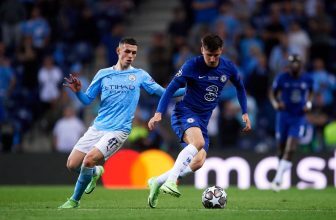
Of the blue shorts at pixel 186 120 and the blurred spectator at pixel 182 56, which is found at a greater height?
the blue shorts at pixel 186 120

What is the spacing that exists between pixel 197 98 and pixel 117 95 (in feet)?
3.58

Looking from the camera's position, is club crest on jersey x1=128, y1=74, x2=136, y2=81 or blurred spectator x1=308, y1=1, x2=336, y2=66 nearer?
club crest on jersey x1=128, y1=74, x2=136, y2=81

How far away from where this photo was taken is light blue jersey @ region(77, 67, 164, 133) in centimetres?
1199

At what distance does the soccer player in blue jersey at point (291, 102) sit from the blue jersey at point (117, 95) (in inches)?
240

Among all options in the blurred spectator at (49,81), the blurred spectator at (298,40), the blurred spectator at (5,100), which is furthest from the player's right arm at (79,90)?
the blurred spectator at (298,40)

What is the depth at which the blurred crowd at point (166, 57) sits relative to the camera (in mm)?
21375

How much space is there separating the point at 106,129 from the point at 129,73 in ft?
2.83

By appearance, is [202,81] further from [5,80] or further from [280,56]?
[5,80]

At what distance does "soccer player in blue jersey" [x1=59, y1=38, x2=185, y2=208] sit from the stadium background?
26.5ft

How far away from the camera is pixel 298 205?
1291 centimetres

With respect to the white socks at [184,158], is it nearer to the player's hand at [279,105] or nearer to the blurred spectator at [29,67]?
the player's hand at [279,105]

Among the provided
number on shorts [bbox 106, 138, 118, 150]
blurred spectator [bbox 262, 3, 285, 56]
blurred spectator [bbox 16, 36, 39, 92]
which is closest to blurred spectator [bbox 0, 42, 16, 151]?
blurred spectator [bbox 16, 36, 39, 92]

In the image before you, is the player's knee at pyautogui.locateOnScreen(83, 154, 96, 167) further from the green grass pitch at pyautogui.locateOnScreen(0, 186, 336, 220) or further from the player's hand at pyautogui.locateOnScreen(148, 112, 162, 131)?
the player's hand at pyautogui.locateOnScreen(148, 112, 162, 131)

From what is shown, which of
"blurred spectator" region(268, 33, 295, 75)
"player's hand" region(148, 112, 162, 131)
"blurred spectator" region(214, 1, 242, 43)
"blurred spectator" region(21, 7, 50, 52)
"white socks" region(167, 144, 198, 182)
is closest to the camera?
"player's hand" region(148, 112, 162, 131)
